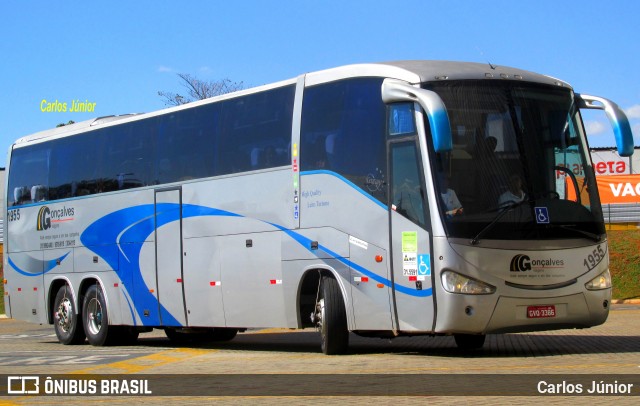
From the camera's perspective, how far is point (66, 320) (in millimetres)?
21781

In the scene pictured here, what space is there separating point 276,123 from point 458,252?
426 cm

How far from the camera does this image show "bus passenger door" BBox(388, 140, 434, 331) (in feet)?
44.2

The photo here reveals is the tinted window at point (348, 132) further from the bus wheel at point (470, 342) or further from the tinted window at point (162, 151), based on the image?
the bus wheel at point (470, 342)

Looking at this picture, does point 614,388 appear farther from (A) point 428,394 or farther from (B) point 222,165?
(B) point 222,165

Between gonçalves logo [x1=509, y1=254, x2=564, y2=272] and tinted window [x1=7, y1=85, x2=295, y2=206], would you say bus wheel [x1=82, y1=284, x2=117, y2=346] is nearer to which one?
tinted window [x1=7, y1=85, x2=295, y2=206]

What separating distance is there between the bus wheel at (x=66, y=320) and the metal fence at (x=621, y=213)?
2433cm

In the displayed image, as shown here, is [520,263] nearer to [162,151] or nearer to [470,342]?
[470,342]

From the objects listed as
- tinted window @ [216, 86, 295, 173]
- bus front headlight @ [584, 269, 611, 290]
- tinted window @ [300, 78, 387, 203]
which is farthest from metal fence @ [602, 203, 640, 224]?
tinted window @ [300, 78, 387, 203]

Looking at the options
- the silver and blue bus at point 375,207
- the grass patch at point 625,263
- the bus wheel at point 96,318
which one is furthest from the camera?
the grass patch at point 625,263

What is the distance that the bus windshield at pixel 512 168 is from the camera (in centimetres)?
1341

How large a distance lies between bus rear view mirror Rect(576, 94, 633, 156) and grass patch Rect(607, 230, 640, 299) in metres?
20.2

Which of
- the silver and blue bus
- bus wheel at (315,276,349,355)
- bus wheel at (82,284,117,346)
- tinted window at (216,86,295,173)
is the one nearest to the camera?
the silver and blue bus

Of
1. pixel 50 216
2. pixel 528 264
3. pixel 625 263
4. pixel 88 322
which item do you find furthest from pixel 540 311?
pixel 625 263

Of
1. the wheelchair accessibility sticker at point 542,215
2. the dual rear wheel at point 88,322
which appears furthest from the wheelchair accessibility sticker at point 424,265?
the dual rear wheel at point 88,322
